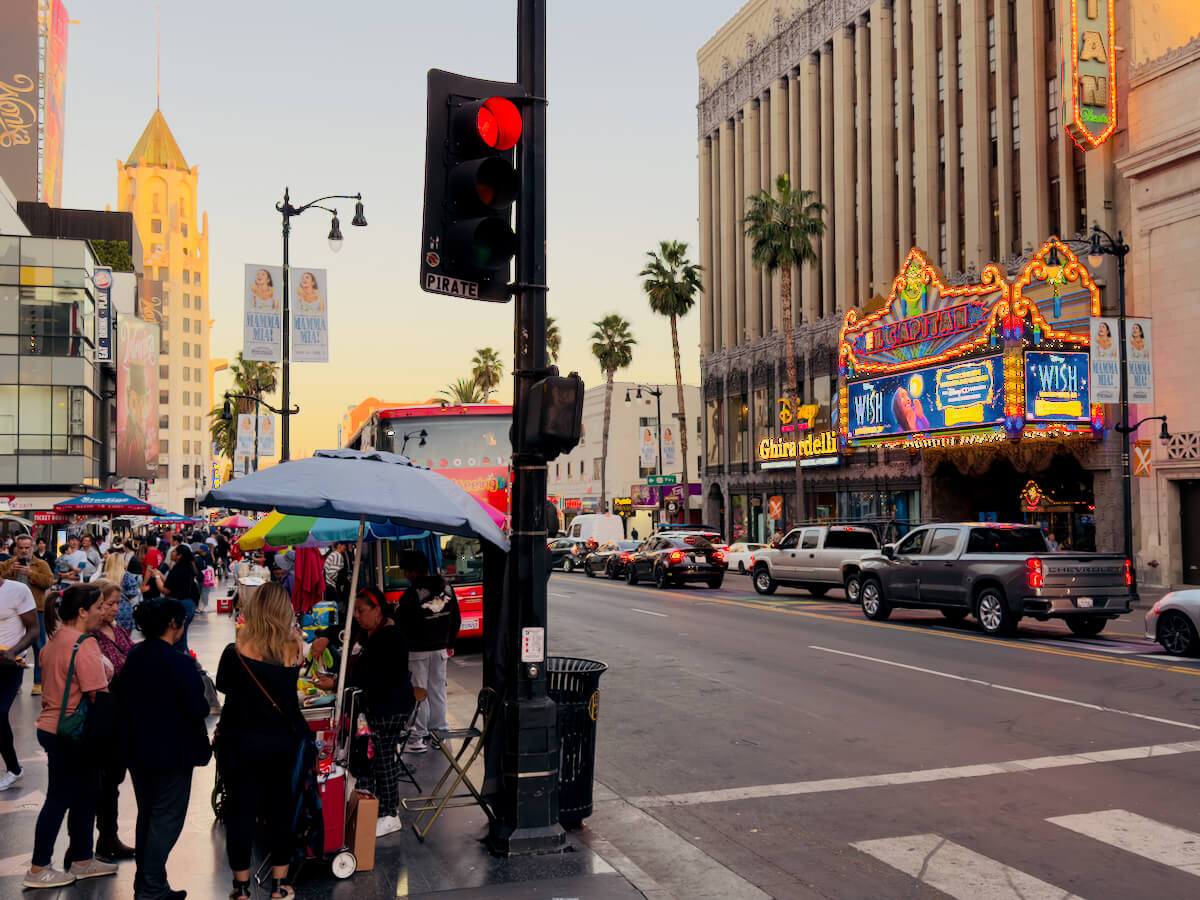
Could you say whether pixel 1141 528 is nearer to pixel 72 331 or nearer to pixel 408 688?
pixel 408 688

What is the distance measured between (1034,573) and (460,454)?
975 centimetres

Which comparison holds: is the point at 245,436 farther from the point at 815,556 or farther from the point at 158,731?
the point at 158,731

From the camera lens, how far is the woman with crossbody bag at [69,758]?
6203 mm

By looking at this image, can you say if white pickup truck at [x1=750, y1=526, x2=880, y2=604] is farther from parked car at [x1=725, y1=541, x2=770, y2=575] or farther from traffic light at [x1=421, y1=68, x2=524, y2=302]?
traffic light at [x1=421, y1=68, x2=524, y2=302]

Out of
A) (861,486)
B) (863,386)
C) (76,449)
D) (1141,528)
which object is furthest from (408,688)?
(76,449)

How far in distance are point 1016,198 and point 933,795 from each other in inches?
1403

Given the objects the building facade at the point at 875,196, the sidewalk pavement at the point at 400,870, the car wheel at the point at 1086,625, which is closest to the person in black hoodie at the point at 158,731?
the sidewalk pavement at the point at 400,870

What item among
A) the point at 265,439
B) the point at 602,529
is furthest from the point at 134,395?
the point at 602,529

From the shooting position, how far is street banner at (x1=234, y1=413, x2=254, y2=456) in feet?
131

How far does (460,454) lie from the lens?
18188 millimetres

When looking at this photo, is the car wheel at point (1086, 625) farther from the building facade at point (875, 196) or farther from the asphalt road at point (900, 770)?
the building facade at point (875, 196)

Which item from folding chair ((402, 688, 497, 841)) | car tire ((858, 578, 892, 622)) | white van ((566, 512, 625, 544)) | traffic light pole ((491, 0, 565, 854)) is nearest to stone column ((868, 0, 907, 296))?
white van ((566, 512, 625, 544))

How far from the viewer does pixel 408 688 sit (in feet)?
24.4

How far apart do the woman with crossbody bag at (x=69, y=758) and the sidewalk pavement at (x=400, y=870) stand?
0.13 m
